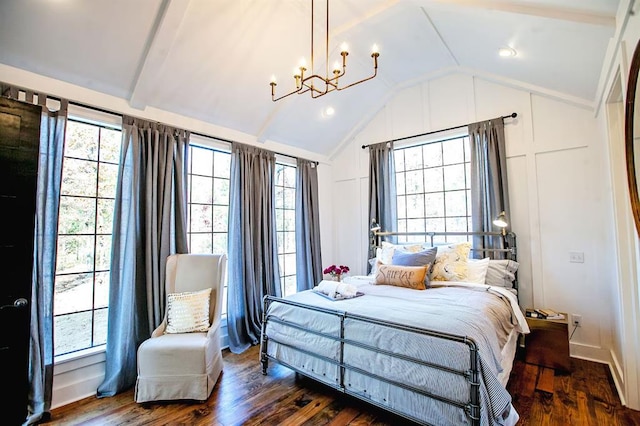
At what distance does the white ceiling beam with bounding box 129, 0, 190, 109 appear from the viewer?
2275mm

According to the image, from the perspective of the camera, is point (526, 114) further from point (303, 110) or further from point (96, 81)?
point (96, 81)

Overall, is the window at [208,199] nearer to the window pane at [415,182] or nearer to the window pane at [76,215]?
the window pane at [76,215]

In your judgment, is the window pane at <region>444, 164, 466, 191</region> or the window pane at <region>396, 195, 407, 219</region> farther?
the window pane at <region>396, 195, 407, 219</region>

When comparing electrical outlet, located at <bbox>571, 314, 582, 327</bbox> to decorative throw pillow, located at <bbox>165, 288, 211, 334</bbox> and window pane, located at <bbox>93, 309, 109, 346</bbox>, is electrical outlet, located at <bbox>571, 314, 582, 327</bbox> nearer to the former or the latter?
decorative throw pillow, located at <bbox>165, 288, 211, 334</bbox>

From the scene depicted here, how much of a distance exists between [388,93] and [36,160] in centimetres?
405

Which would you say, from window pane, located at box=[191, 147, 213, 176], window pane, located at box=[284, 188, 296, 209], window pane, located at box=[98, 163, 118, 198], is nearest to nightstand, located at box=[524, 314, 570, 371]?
window pane, located at box=[284, 188, 296, 209]

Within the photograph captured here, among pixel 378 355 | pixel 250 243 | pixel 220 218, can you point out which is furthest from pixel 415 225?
pixel 220 218

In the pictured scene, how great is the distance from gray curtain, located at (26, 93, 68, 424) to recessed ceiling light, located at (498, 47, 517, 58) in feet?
13.0

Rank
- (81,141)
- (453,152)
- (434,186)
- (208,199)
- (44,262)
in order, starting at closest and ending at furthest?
(44,262)
(81,141)
(208,199)
(453,152)
(434,186)

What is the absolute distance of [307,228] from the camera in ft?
14.9

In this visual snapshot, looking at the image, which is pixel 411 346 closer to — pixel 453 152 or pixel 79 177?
pixel 453 152

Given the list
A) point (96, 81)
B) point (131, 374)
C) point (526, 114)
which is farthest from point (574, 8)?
point (131, 374)

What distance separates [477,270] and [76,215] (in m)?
3.91

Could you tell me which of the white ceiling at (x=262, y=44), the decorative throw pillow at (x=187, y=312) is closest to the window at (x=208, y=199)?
the white ceiling at (x=262, y=44)
